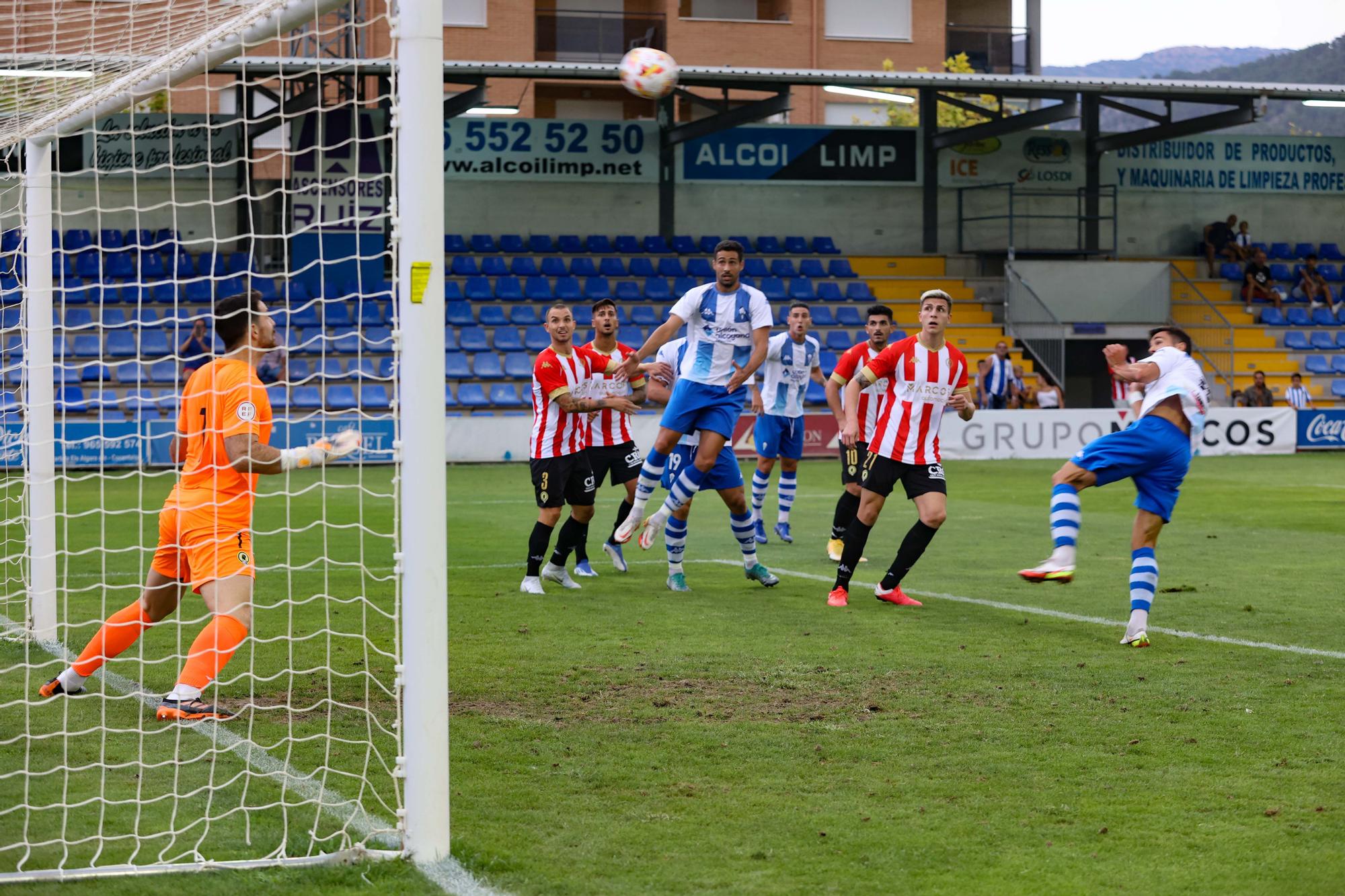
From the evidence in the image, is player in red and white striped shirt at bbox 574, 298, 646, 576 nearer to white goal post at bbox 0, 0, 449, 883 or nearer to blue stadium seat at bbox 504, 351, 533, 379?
white goal post at bbox 0, 0, 449, 883

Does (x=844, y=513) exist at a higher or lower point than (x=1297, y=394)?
lower

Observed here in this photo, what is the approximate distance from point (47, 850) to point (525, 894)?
1528mm

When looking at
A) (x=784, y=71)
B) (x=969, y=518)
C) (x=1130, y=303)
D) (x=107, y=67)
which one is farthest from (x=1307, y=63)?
(x=107, y=67)

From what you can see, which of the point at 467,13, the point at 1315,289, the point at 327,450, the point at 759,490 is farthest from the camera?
the point at 467,13

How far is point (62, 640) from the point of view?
790cm

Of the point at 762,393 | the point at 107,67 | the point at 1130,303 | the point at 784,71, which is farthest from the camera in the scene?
the point at 1130,303

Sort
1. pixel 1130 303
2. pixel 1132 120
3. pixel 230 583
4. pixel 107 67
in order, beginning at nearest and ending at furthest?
pixel 230 583
pixel 107 67
pixel 1130 303
pixel 1132 120

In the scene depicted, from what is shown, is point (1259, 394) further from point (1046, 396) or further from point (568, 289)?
point (568, 289)

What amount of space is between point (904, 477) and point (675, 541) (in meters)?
1.74

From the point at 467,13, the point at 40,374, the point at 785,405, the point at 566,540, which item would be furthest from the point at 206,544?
the point at 467,13

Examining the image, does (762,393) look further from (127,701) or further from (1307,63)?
(1307,63)

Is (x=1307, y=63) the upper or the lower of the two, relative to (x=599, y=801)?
upper

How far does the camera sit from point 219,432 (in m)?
5.71

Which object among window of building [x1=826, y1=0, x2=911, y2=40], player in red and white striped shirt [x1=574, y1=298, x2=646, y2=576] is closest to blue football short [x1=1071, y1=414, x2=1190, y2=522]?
player in red and white striped shirt [x1=574, y1=298, x2=646, y2=576]
